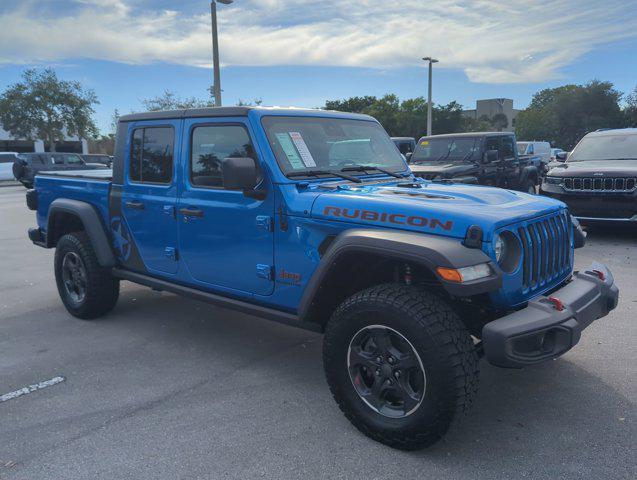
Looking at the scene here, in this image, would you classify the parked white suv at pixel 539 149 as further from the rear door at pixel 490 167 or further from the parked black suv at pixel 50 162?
the parked black suv at pixel 50 162

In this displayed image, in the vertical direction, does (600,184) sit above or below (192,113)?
below

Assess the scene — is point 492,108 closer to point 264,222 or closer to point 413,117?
point 413,117

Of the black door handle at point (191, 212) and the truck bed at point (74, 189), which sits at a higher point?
the truck bed at point (74, 189)

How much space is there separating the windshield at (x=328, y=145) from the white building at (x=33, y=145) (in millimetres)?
45465

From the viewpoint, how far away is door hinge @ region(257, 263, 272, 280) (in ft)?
11.7

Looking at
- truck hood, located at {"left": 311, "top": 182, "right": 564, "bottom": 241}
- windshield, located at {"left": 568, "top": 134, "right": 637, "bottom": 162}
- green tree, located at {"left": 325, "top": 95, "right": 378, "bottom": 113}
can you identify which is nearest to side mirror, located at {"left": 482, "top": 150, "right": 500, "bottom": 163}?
windshield, located at {"left": 568, "top": 134, "right": 637, "bottom": 162}

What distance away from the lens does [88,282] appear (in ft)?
16.2

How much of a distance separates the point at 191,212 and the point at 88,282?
161cm

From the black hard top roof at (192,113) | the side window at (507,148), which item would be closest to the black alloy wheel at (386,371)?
the black hard top roof at (192,113)

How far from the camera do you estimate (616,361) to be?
4008 mm

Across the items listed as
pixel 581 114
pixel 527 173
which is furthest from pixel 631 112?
pixel 527 173

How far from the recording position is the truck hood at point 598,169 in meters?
8.08

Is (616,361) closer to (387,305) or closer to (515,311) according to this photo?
(515,311)

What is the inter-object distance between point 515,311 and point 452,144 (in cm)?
911
